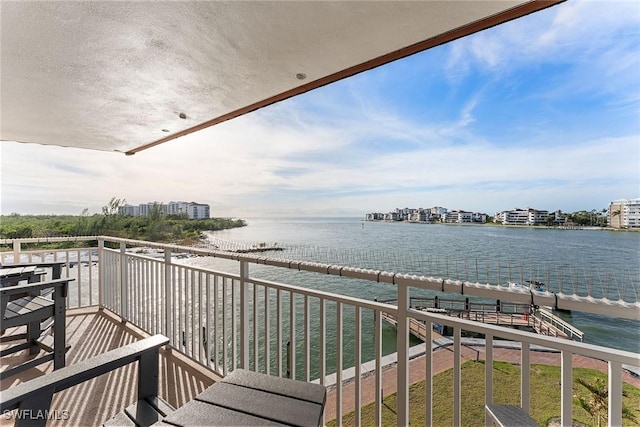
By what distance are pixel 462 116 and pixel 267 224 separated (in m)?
16.5

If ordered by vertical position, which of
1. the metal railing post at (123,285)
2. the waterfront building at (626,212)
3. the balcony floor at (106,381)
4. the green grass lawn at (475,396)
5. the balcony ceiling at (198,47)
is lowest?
the green grass lawn at (475,396)

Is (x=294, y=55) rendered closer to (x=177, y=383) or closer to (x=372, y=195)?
(x=177, y=383)

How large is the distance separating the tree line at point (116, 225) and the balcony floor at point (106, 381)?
1.74m

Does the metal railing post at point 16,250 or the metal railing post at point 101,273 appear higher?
the metal railing post at point 16,250

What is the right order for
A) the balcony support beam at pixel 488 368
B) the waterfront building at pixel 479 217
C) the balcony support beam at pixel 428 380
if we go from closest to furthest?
1. the balcony support beam at pixel 488 368
2. the balcony support beam at pixel 428 380
3. the waterfront building at pixel 479 217

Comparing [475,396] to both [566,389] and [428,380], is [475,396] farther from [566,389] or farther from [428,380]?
[566,389]

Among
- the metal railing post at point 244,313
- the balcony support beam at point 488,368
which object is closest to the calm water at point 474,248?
the metal railing post at point 244,313

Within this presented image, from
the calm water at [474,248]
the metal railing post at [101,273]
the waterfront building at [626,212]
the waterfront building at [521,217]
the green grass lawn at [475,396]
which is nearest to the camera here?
the metal railing post at [101,273]

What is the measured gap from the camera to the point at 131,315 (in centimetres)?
317

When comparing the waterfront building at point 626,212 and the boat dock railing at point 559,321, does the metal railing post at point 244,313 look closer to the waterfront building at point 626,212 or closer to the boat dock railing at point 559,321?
the boat dock railing at point 559,321

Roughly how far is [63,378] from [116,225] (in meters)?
7.16

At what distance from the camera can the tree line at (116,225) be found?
12.8 ft

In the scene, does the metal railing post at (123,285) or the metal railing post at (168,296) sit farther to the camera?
the metal railing post at (123,285)

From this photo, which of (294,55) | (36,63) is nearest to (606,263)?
(294,55)
